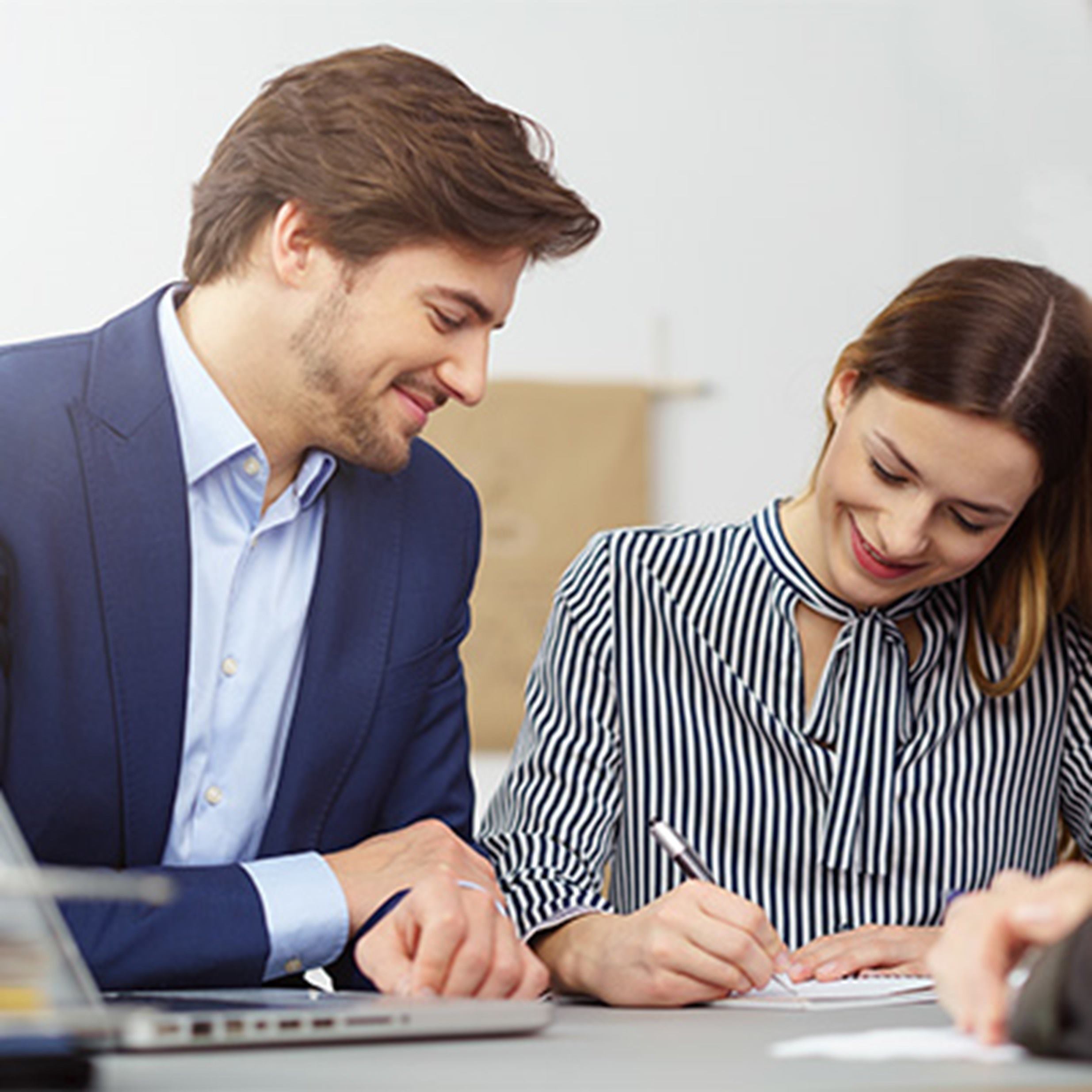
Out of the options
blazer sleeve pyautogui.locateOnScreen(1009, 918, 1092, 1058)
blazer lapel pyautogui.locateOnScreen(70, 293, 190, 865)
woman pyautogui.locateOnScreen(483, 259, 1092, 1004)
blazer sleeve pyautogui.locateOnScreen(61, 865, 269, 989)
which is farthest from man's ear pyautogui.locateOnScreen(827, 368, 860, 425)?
blazer sleeve pyautogui.locateOnScreen(1009, 918, 1092, 1058)

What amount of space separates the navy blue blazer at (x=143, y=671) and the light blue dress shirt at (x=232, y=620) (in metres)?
0.02

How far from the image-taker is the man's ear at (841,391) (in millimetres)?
1489

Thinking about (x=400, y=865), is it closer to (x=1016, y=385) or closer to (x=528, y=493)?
(x=1016, y=385)

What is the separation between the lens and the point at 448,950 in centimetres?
101

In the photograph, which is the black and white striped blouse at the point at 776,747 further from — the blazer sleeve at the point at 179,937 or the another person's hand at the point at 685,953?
the blazer sleeve at the point at 179,937

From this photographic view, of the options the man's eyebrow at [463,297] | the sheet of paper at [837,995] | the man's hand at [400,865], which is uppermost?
the man's eyebrow at [463,297]

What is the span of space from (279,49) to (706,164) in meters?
0.85

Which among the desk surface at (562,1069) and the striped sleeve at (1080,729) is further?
the striped sleeve at (1080,729)

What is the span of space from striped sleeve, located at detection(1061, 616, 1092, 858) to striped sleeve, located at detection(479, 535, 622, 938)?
446 mm

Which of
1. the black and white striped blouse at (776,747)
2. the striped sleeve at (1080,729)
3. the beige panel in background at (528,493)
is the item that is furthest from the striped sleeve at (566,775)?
the beige panel in background at (528,493)

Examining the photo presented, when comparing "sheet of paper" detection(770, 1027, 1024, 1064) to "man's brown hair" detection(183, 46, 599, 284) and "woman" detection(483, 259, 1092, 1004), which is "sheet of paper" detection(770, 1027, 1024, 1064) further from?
"man's brown hair" detection(183, 46, 599, 284)

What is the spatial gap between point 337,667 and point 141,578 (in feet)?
0.58

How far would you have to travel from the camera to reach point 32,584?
117cm

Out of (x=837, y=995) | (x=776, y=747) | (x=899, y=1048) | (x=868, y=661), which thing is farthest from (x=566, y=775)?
(x=899, y=1048)
